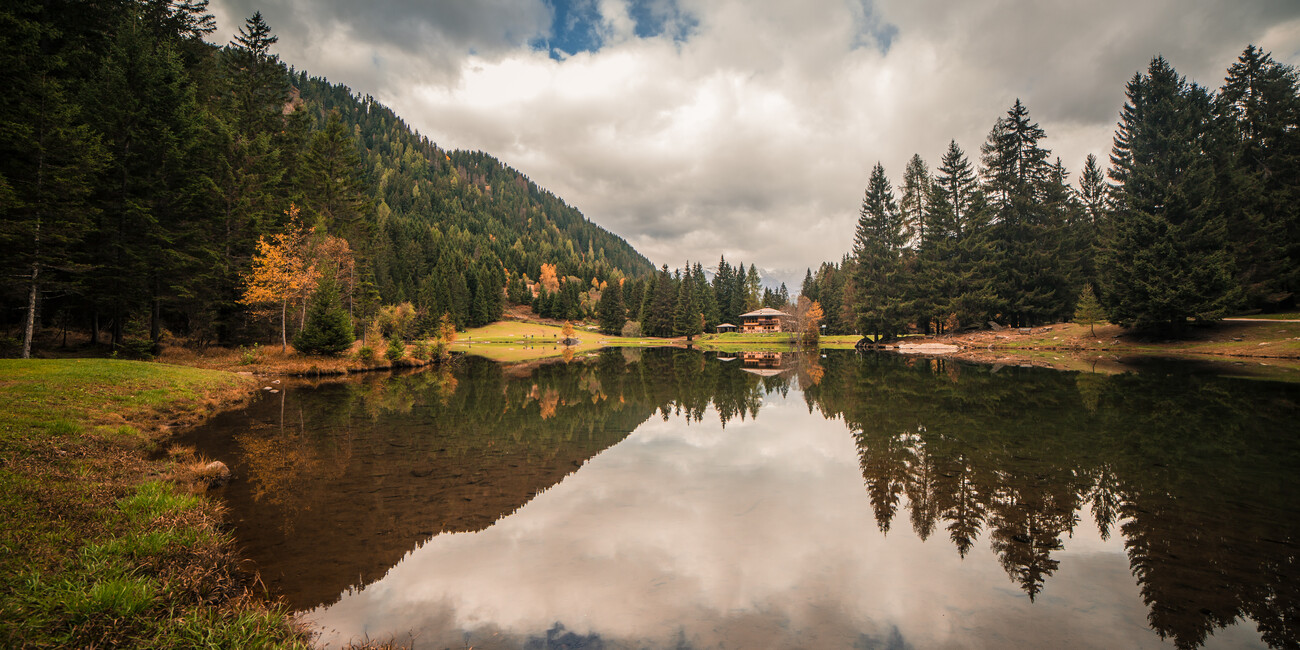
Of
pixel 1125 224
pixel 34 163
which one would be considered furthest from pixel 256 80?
pixel 1125 224

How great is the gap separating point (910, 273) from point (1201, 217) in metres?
23.6

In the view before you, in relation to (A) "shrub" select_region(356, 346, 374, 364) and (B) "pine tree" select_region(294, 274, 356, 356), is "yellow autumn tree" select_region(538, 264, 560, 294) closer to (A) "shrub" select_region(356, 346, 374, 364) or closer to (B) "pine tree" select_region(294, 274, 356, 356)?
(A) "shrub" select_region(356, 346, 374, 364)

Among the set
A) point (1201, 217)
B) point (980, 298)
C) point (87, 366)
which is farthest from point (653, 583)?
point (980, 298)

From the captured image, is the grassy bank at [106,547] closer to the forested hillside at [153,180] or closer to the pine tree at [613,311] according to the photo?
the forested hillside at [153,180]

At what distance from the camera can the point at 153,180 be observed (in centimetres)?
2559

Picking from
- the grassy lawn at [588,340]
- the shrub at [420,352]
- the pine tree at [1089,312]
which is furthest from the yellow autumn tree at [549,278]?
the pine tree at [1089,312]

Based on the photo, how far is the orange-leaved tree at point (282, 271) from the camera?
102ft

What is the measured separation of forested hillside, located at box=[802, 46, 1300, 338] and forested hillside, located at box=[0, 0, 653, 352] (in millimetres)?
60347

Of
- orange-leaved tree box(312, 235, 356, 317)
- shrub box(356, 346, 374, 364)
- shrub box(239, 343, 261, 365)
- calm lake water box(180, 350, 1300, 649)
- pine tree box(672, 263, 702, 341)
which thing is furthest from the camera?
pine tree box(672, 263, 702, 341)

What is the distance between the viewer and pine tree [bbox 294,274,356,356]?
31.7 metres

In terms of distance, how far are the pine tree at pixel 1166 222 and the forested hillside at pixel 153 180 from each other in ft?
204

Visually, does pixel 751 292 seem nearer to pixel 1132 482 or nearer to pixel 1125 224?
pixel 1125 224

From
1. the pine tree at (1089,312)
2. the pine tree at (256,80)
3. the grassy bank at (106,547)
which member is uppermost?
the pine tree at (256,80)

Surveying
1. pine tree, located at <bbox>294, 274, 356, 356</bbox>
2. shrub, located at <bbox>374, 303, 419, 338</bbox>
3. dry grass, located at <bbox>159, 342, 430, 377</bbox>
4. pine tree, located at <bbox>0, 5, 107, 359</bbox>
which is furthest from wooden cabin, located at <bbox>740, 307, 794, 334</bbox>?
pine tree, located at <bbox>0, 5, 107, 359</bbox>
